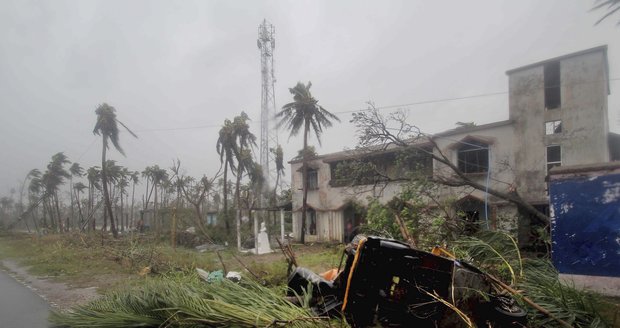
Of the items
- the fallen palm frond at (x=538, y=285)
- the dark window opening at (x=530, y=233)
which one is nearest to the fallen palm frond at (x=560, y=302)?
the fallen palm frond at (x=538, y=285)

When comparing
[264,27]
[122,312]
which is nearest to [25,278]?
[122,312]

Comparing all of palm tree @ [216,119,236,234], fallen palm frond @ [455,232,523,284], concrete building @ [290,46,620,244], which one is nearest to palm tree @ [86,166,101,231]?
palm tree @ [216,119,236,234]

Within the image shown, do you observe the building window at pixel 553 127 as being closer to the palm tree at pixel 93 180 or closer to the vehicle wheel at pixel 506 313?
the vehicle wheel at pixel 506 313

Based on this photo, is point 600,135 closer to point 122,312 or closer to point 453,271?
point 453,271

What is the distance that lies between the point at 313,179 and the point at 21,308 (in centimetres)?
1673

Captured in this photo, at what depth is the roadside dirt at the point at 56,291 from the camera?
307 inches

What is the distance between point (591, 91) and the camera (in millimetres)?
12328

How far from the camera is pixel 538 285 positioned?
5977 millimetres

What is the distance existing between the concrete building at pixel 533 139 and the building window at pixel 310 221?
7.92 m

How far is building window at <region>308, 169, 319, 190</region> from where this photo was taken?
2223 centimetres

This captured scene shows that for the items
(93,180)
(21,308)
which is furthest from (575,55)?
(93,180)

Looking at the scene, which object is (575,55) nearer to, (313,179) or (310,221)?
(313,179)

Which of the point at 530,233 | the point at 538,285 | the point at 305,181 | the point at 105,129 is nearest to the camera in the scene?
the point at 538,285

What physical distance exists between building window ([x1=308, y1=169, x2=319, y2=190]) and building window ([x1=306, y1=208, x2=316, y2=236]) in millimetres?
1554
